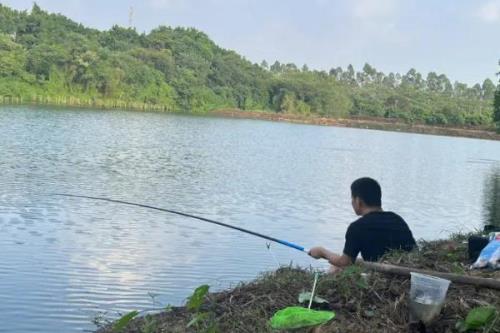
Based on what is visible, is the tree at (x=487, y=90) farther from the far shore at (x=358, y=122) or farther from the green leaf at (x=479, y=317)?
the green leaf at (x=479, y=317)

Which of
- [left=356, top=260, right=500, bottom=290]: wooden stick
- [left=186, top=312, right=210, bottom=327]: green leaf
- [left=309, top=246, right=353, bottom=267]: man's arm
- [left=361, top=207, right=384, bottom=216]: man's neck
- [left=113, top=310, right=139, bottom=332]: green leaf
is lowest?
[left=113, top=310, right=139, bottom=332]: green leaf

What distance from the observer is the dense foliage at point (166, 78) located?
78238mm

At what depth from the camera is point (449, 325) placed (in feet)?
11.4

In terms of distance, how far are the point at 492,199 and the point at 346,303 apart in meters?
17.9

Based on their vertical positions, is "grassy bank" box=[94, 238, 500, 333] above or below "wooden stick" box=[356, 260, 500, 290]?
below

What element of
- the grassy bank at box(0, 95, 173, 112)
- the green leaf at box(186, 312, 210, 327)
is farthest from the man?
the grassy bank at box(0, 95, 173, 112)

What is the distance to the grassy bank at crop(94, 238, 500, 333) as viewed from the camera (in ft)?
11.8

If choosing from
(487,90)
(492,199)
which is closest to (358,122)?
(487,90)

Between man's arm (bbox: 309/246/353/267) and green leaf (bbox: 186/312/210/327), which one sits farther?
man's arm (bbox: 309/246/353/267)

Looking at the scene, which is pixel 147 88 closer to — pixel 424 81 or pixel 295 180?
pixel 295 180

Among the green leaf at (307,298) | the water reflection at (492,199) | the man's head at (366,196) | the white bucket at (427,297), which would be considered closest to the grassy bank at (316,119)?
the water reflection at (492,199)

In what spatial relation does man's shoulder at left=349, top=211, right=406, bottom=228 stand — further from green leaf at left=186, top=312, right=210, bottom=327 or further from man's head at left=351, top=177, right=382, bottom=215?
green leaf at left=186, top=312, right=210, bottom=327

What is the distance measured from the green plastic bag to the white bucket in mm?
439

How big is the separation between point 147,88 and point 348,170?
6440cm
